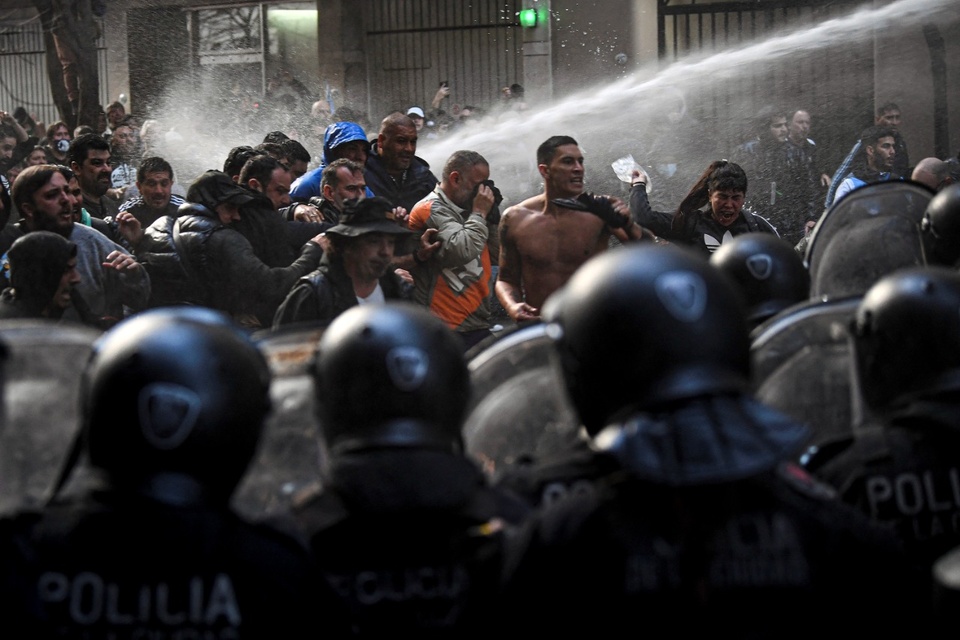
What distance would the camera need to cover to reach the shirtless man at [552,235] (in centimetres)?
695

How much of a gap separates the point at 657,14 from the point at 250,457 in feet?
45.2

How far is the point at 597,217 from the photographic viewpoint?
7.05 meters

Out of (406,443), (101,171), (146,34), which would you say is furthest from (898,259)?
(146,34)

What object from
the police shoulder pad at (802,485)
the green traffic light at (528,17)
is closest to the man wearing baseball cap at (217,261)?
the police shoulder pad at (802,485)

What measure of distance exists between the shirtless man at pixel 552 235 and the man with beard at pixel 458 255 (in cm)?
14

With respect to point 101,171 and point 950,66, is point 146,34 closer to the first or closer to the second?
Answer: point 950,66

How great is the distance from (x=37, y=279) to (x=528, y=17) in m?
11.8

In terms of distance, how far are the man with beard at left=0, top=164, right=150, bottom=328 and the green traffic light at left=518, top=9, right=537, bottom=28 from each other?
10645 mm

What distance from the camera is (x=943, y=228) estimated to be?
4895 millimetres

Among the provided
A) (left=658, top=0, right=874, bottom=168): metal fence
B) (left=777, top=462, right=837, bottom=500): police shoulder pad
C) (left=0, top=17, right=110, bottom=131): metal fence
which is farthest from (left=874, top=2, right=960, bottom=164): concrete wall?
(left=0, top=17, right=110, bottom=131): metal fence

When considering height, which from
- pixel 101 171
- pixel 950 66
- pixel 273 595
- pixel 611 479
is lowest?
pixel 273 595

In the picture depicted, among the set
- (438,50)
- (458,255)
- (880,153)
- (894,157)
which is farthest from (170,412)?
(438,50)

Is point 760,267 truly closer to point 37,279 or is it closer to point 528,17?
point 37,279

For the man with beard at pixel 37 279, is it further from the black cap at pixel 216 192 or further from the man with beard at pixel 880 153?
the man with beard at pixel 880 153
